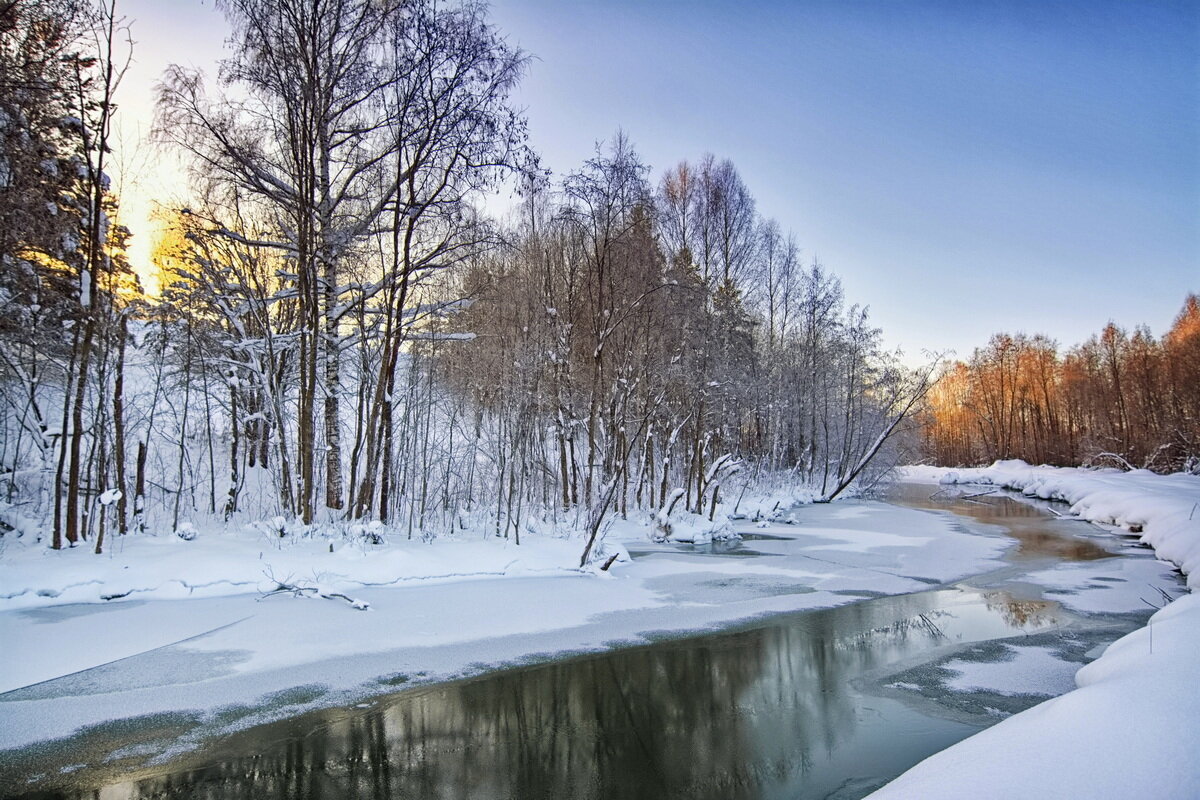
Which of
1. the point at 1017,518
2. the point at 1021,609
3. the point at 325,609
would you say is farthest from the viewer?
the point at 1017,518

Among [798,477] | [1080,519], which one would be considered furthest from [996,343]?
[1080,519]

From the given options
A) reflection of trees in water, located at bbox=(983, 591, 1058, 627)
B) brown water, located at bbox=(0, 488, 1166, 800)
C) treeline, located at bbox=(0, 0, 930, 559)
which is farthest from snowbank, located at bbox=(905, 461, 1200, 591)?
treeline, located at bbox=(0, 0, 930, 559)

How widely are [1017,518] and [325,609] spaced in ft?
58.5

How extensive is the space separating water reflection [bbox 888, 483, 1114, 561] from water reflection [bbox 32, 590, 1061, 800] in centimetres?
768

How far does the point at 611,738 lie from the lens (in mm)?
3924

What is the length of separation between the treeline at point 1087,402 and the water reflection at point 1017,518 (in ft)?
12.1

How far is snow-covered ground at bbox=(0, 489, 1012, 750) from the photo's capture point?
185 inches

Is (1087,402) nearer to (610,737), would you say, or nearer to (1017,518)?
(1017,518)

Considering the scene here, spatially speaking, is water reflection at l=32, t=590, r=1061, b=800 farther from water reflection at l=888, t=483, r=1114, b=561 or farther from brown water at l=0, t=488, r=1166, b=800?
water reflection at l=888, t=483, r=1114, b=561

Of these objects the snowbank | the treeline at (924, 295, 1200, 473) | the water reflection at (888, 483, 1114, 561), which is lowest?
the water reflection at (888, 483, 1114, 561)

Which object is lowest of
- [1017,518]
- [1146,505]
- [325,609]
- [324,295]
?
[1017,518]

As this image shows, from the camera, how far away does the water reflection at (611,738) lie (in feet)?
10.8

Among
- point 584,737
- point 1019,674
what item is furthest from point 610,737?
point 1019,674

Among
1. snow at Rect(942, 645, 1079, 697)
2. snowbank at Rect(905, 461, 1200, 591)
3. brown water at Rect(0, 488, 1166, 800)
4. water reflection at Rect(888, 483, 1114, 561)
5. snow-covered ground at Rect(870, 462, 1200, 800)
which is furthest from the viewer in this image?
water reflection at Rect(888, 483, 1114, 561)
